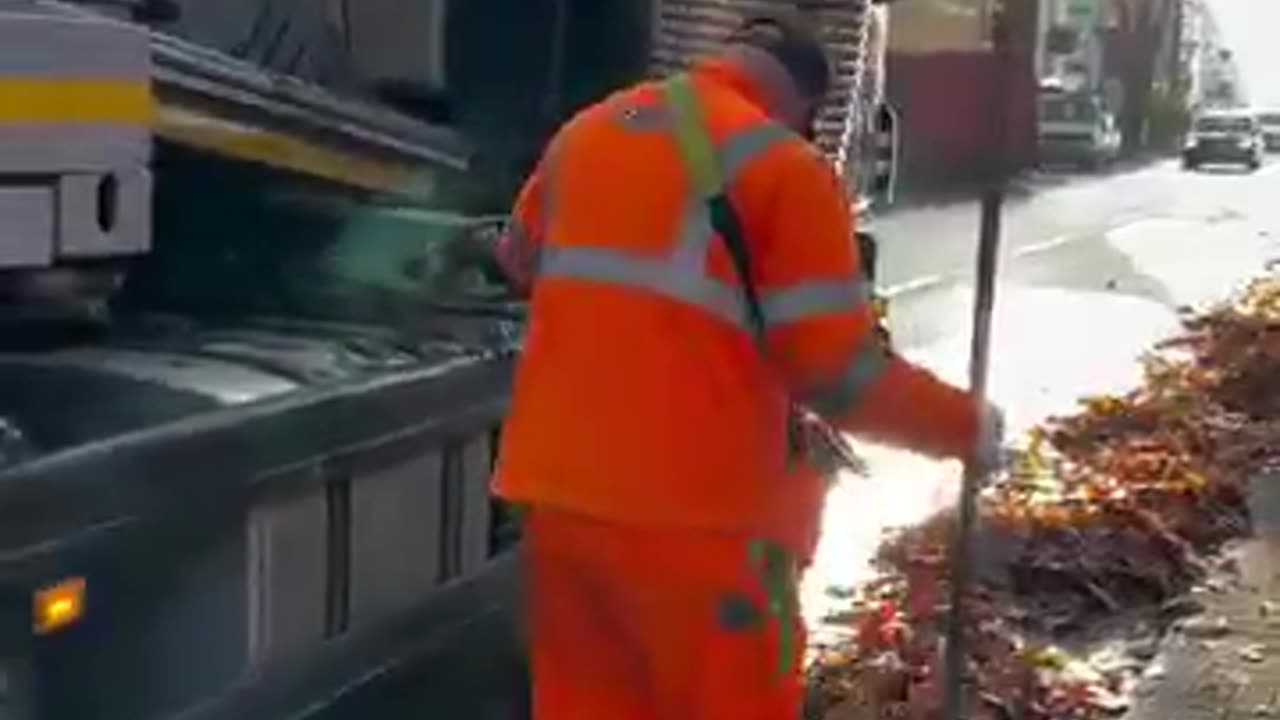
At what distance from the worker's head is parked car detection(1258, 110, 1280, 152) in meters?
68.9

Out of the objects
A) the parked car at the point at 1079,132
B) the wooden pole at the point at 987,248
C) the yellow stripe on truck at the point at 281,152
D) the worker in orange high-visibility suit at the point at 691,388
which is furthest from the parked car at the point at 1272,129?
the worker in orange high-visibility suit at the point at 691,388

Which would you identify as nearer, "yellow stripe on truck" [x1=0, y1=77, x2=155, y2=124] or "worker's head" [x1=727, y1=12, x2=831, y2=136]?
"yellow stripe on truck" [x1=0, y1=77, x2=155, y2=124]

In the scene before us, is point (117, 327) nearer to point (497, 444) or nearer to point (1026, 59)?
point (497, 444)

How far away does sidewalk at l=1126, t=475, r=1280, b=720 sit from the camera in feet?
19.4

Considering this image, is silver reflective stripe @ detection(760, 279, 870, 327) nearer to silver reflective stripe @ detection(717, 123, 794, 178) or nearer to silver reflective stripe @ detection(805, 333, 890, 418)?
silver reflective stripe @ detection(805, 333, 890, 418)

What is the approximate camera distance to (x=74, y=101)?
3.28 meters

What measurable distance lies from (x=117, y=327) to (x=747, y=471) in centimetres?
114

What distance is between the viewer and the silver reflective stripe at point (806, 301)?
3.48 m

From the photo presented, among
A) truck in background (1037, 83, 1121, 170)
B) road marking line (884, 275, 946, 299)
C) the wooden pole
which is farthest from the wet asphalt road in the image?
truck in background (1037, 83, 1121, 170)

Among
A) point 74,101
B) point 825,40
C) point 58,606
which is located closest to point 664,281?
point 74,101

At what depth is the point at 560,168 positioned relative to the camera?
3709mm

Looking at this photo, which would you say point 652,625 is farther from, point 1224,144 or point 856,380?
point 1224,144

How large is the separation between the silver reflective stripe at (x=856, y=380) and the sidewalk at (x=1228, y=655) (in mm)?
2593

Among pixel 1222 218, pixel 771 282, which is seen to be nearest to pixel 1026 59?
pixel 771 282
